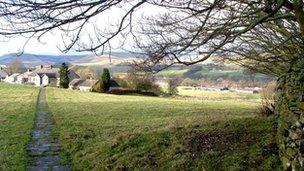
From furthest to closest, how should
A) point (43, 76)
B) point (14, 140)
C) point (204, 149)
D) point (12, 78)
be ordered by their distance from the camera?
1. point (12, 78)
2. point (43, 76)
3. point (14, 140)
4. point (204, 149)

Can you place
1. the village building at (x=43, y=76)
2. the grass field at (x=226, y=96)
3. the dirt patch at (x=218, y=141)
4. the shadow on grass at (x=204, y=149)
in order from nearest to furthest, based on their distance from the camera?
1. the shadow on grass at (x=204, y=149)
2. the dirt patch at (x=218, y=141)
3. the grass field at (x=226, y=96)
4. the village building at (x=43, y=76)

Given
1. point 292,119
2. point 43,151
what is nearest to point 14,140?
point 43,151

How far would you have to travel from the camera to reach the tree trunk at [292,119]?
712 centimetres

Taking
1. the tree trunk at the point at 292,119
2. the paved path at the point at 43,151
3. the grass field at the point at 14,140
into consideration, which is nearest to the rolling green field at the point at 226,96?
the grass field at the point at 14,140

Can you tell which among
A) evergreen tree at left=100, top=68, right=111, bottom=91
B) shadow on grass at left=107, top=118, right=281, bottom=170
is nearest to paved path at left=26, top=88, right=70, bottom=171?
shadow on grass at left=107, top=118, right=281, bottom=170

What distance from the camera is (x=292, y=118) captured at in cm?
749

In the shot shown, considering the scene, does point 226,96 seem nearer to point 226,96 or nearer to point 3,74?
point 226,96

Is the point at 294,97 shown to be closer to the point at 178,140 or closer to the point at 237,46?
the point at 178,140

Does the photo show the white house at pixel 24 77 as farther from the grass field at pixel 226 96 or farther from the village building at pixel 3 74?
the grass field at pixel 226 96

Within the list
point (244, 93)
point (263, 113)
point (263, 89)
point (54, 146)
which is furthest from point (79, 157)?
point (244, 93)

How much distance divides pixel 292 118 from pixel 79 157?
6.18 m

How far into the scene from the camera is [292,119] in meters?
7.48

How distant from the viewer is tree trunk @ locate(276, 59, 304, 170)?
23.4 ft

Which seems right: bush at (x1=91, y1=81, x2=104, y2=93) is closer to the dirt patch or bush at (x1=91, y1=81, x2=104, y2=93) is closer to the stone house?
the dirt patch
